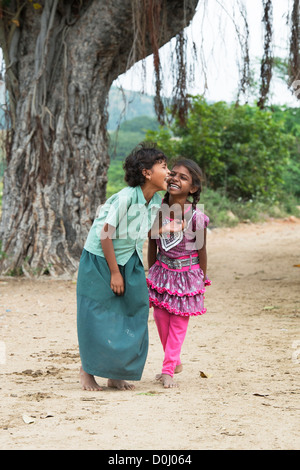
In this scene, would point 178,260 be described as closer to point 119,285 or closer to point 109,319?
point 119,285

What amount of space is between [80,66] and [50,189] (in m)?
1.53

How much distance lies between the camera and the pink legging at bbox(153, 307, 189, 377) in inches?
136

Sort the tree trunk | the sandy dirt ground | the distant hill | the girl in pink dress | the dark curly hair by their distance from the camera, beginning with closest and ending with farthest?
the sandy dirt ground → the dark curly hair → the girl in pink dress → the distant hill → the tree trunk

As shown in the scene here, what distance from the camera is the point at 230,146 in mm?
15195

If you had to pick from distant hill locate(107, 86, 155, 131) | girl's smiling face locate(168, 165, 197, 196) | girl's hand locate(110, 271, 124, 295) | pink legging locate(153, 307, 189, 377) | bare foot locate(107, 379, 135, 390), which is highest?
distant hill locate(107, 86, 155, 131)

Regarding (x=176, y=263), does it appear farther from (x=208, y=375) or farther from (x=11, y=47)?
(x=11, y=47)

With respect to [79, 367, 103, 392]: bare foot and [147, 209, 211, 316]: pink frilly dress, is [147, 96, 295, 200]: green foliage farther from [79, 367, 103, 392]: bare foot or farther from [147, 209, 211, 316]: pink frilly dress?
[79, 367, 103, 392]: bare foot

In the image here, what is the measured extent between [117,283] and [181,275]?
438 mm

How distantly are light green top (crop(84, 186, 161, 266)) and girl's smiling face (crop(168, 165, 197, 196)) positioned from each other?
17cm

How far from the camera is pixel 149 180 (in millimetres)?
3355

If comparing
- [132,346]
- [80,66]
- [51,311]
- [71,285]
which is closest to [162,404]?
[132,346]

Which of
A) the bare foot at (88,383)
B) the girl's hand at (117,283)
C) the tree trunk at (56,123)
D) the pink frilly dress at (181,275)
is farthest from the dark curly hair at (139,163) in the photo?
the tree trunk at (56,123)

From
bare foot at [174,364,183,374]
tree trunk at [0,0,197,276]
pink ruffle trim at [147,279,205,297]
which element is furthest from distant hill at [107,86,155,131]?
bare foot at [174,364,183,374]

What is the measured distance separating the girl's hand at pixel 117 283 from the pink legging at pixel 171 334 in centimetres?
39
